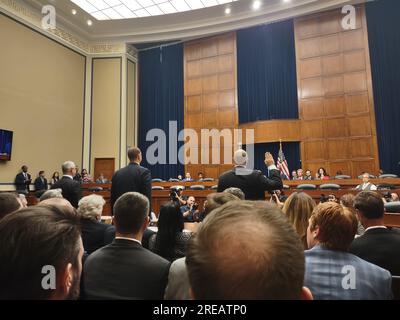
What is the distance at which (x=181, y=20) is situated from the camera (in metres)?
11.2

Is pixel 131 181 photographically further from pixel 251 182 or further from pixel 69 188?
pixel 251 182

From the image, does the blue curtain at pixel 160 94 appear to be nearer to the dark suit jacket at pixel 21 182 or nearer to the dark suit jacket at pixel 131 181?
the dark suit jacket at pixel 21 182

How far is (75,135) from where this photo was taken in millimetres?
11258

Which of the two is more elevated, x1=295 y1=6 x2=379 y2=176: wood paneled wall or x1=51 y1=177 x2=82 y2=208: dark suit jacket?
x1=295 y1=6 x2=379 y2=176: wood paneled wall

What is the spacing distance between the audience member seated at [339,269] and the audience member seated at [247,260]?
3.08ft

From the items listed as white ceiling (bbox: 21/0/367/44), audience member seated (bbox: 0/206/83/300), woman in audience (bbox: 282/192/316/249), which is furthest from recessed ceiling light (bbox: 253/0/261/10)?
audience member seated (bbox: 0/206/83/300)

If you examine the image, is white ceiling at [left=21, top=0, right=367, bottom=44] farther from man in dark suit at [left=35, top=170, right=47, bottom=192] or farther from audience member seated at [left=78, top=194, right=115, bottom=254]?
audience member seated at [left=78, top=194, right=115, bottom=254]

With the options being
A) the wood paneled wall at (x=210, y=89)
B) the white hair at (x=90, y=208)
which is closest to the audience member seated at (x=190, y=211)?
the white hair at (x=90, y=208)

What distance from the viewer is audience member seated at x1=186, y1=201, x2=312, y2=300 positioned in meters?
0.52

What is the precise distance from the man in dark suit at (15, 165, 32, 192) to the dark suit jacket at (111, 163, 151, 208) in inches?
264

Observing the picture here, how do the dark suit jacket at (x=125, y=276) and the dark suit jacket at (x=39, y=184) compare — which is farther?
the dark suit jacket at (x=39, y=184)

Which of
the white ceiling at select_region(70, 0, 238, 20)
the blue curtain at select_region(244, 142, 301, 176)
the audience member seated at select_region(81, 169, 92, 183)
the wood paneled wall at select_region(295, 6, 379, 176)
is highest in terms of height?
the white ceiling at select_region(70, 0, 238, 20)

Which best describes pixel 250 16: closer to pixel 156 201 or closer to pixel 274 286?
pixel 156 201

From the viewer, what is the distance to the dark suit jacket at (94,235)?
7.89ft
